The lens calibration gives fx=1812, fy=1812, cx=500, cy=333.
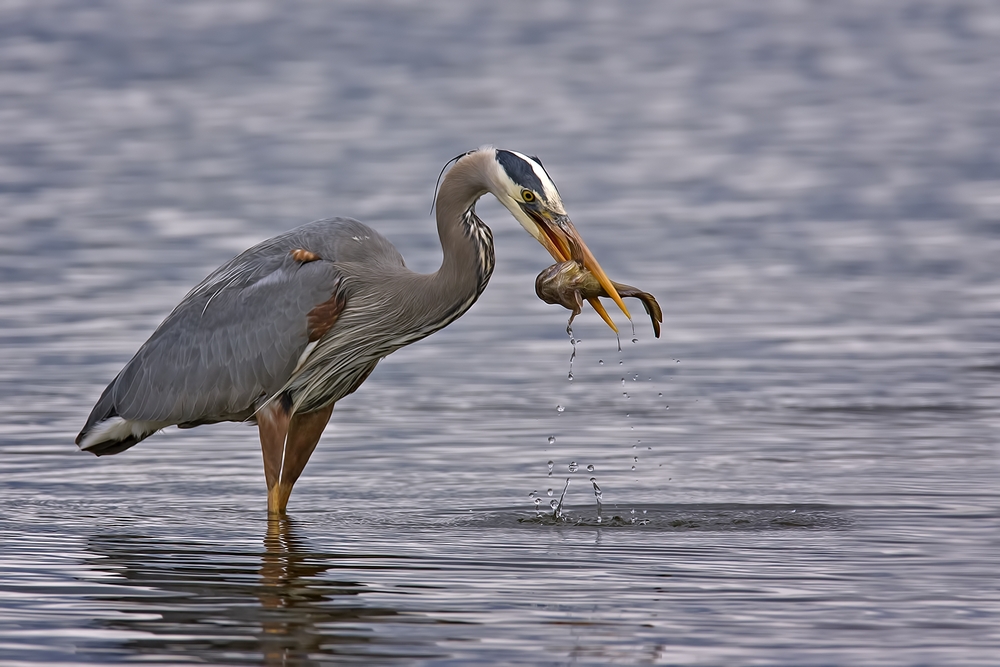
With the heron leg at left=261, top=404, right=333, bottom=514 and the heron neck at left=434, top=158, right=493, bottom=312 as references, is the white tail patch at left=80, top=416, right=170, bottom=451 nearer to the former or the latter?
the heron leg at left=261, top=404, right=333, bottom=514

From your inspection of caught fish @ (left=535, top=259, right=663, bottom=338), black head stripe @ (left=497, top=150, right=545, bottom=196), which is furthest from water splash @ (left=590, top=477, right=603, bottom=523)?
black head stripe @ (left=497, top=150, right=545, bottom=196)

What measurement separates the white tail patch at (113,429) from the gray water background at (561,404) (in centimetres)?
26

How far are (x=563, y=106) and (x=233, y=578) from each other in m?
23.4

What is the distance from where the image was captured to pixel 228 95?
31141 millimetres

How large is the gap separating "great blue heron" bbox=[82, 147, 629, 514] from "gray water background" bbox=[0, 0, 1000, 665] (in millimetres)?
380

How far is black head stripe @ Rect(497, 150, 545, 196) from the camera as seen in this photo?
7.50 metres

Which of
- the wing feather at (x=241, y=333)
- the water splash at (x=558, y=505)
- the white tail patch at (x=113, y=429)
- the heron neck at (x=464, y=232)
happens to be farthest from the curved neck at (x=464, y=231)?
the white tail patch at (x=113, y=429)

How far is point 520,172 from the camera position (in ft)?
24.8

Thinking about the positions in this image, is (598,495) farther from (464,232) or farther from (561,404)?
(561,404)

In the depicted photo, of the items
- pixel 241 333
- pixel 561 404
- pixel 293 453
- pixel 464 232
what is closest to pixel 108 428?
pixel 241 333

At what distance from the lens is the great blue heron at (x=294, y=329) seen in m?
8.05

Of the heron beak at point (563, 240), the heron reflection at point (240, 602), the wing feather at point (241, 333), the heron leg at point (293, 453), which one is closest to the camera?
the heron reflection at point (240, 602)

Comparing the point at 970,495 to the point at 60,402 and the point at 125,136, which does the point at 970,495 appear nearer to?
the point at 60,402

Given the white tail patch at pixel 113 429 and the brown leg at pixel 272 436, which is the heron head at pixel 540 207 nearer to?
the brown leg at pixel 272 436
